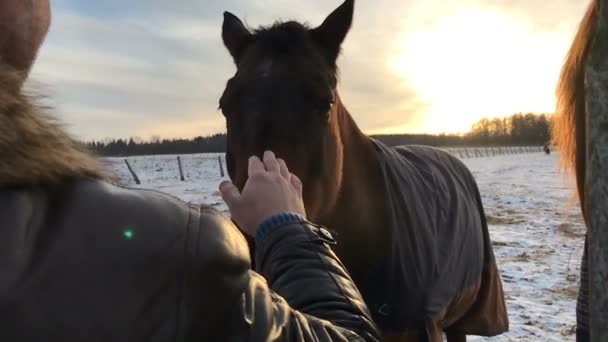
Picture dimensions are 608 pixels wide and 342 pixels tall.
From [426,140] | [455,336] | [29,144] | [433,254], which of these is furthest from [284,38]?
[426,140]

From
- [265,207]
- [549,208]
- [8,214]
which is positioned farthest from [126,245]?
[549,208]

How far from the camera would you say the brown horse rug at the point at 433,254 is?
8.63ft

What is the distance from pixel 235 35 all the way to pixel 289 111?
0.90 meters

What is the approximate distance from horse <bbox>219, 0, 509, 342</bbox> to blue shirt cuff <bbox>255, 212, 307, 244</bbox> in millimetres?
1117

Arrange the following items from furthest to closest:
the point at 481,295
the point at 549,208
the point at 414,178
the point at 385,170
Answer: the point at 549,208 → the point at 481,295 → the point at 414,178 → the point at 385,170

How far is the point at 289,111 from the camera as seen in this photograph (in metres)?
2.42

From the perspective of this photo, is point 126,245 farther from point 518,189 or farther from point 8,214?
point 518,189

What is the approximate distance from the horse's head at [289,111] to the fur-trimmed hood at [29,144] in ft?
5.09

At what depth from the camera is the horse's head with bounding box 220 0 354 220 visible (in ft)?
7.72

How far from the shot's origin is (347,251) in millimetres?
2609

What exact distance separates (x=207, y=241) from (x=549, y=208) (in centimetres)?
1265

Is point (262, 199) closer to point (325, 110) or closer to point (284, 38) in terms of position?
point (325, 110)

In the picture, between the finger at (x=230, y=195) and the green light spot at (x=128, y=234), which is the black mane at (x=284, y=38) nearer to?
the finger at (x=230, y=195)

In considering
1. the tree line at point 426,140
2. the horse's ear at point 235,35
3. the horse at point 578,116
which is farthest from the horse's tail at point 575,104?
the tree line at point 426,140
